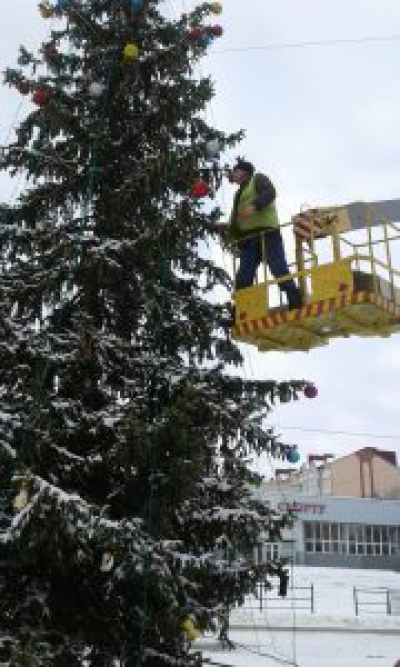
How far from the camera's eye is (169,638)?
811 centimetres

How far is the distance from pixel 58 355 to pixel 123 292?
152cm

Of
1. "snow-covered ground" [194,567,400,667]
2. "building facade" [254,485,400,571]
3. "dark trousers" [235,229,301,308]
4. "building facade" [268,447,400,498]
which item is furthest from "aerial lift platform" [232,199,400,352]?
"building facade" [268,447,400,498]

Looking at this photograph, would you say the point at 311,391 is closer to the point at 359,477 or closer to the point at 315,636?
the point at 315,636

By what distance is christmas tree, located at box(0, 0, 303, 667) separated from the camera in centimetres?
746

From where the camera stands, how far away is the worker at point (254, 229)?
977cm

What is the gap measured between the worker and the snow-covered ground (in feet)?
17.7

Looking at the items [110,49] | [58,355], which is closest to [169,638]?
[58,355]

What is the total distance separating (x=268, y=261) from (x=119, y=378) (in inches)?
93.5

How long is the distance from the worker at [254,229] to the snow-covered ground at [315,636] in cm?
540

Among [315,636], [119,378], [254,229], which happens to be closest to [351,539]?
[315,636]

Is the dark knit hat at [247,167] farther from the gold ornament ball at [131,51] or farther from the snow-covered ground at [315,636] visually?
the snow-covered ground at [315,636]

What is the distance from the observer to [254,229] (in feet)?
33.2

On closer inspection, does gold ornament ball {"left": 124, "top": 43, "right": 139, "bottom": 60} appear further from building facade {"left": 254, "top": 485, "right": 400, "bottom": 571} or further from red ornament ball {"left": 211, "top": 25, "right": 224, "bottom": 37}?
building facade {"left": 254, "top": 485, "right": 400, "bottom": 571}

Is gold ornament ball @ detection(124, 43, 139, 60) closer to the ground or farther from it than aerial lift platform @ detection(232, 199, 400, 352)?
farther from it
